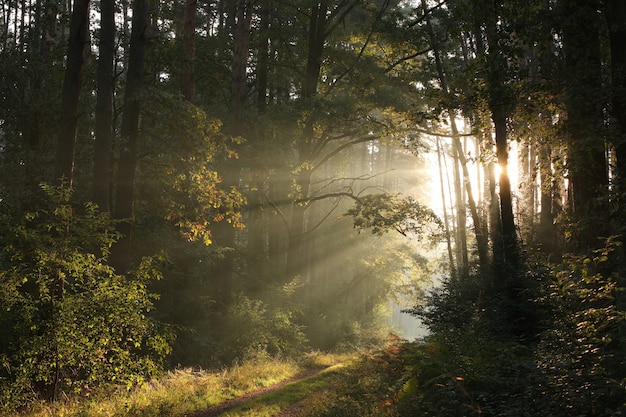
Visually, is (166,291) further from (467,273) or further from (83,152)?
(467,273)

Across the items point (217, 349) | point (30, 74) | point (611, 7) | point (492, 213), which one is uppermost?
point (30, 74)

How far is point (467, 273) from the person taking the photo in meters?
20.1

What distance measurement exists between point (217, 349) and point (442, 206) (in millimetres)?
30920

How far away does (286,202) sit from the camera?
74.0 ft

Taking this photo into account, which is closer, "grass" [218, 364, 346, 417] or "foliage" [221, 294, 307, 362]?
"grass" [218, 364, 346, 417]

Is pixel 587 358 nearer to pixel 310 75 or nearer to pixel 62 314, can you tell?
pixel 62 314

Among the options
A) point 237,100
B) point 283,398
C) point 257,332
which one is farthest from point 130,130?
point 257,332

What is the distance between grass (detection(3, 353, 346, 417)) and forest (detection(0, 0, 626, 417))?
1.12ft

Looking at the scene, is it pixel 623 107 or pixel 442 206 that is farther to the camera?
pixel 442 206

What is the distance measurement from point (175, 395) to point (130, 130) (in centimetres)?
673

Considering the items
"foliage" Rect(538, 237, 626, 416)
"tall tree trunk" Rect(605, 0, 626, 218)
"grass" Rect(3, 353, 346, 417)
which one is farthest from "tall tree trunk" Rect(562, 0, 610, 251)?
"grass" Rect(3, 353, 346, 417)

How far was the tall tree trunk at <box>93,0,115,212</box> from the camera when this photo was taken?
12.9m

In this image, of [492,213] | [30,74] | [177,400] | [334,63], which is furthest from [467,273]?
[30,74]

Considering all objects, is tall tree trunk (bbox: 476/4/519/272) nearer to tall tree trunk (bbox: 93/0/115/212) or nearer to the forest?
the forest
